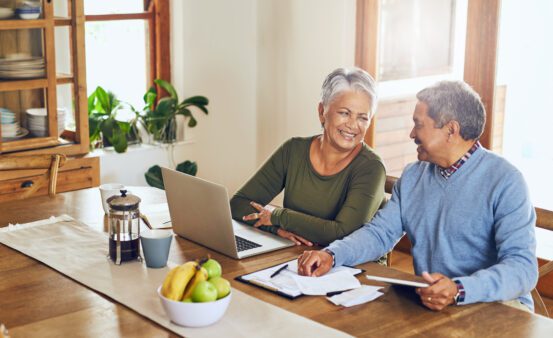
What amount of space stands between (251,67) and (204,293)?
3.46 meters

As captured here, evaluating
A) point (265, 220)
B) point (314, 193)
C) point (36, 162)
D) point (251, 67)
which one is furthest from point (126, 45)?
point (265, 220)

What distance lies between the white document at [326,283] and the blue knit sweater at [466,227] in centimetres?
10

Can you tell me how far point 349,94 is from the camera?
9.07 feet

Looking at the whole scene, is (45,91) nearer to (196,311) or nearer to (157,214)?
(157,214)

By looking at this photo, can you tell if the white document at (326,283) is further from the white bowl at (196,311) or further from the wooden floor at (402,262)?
the wooden floor at (402,262)

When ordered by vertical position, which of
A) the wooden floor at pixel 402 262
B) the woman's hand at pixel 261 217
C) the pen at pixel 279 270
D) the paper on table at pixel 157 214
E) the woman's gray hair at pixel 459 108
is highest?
the woman's gray hair at pixel 459 108

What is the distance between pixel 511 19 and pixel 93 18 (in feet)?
7.64

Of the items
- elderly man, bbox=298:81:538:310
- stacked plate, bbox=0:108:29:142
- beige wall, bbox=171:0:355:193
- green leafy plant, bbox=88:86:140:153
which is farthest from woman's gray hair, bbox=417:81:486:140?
green leafy plant, bbox=88:86:140:153

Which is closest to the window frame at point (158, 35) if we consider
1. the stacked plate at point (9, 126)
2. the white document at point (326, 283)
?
the stacked plate at point (9, 126)

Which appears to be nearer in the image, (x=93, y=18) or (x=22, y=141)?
(x=22, y=141)

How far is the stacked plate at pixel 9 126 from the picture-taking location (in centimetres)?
402

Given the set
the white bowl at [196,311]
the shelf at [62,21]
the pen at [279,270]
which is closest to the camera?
the white bowl at [196,311]

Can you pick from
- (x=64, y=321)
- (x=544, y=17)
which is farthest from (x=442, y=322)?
(x=544, y=17)

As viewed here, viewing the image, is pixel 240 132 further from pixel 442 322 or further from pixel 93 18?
pixel 442 322
